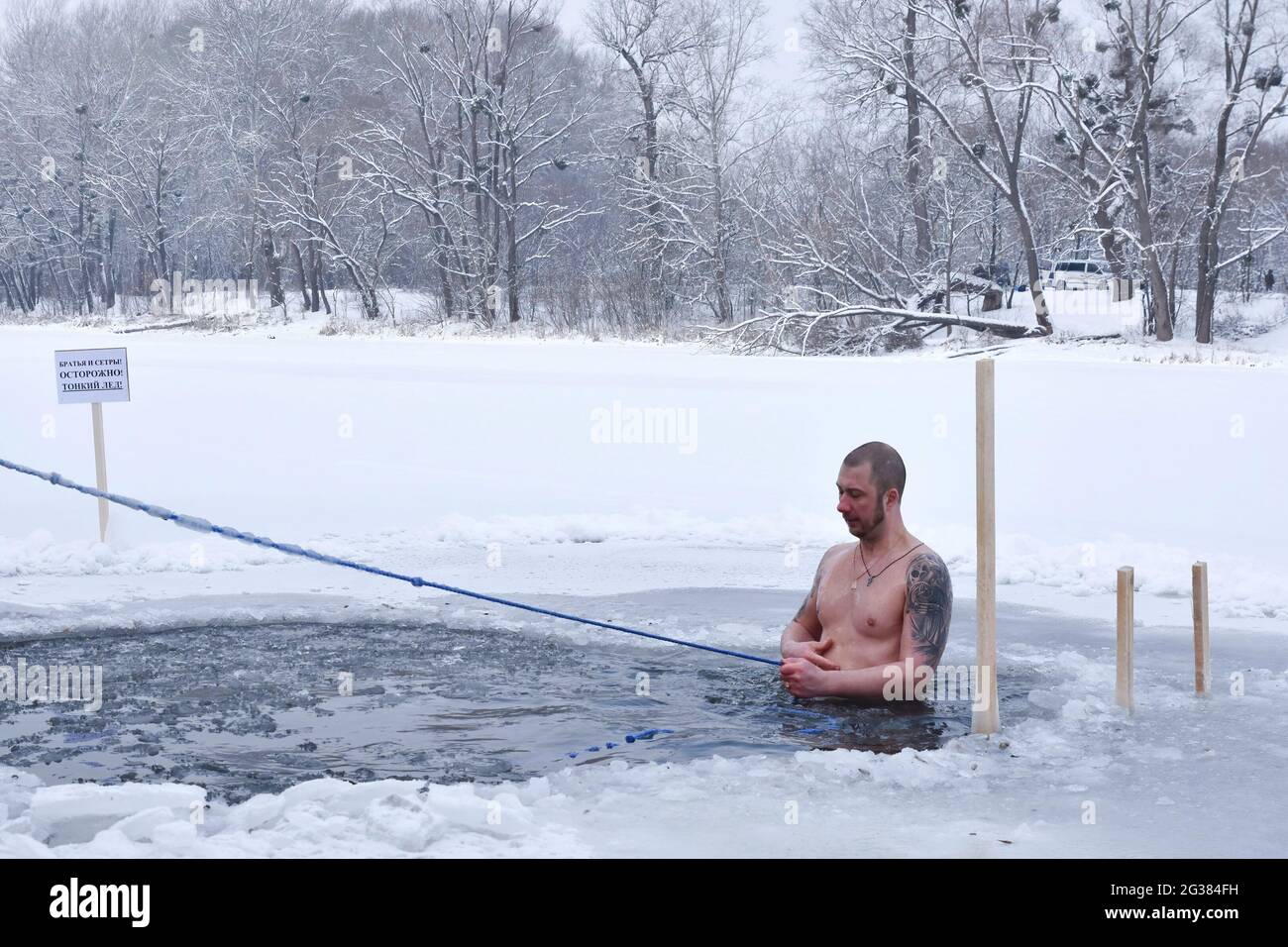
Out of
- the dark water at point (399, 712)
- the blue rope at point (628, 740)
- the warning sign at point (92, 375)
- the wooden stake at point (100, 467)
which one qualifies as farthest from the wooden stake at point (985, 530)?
the warning sign at point (92, 375)

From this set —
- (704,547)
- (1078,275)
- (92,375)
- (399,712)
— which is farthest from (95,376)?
(1078,275)

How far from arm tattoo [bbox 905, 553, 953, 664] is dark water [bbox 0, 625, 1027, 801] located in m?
0.29

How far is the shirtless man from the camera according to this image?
5207 millimetres

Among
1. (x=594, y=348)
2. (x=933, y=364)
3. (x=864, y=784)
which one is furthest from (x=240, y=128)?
(x=864, y=784)

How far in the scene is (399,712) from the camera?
5.60 meters

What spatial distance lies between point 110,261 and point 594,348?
28.0 meters

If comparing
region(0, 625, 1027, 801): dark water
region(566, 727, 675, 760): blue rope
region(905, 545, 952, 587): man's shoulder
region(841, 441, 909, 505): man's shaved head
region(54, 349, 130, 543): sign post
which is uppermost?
region(54, 349, 130, 543): sign post

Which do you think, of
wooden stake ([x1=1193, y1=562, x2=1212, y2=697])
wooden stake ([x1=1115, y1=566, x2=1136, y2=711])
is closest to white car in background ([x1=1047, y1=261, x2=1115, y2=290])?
wooden stake ([x1=1193, y1=562, x2=1212, y2=697])

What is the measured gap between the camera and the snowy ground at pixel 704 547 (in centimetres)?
407

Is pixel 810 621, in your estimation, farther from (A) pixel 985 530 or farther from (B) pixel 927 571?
(A) pixel 985 530

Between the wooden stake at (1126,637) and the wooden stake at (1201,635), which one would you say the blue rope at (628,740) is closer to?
the wooden stake at (1126,637)

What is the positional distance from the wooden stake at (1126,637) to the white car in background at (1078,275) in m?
23.6

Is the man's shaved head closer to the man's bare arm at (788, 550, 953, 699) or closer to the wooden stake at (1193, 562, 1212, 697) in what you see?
the man's bare arm at (788, 550, 953, 699)

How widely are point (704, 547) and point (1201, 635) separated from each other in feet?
13.9
